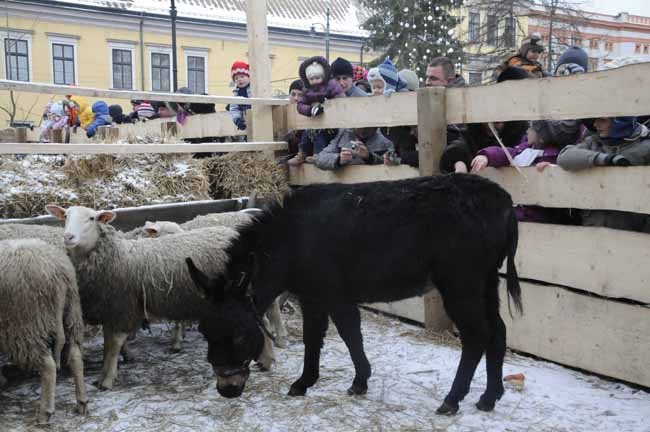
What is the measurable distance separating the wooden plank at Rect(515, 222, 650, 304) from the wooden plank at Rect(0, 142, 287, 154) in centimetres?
336

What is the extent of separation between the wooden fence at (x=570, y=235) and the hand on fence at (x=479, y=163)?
0.66 ft

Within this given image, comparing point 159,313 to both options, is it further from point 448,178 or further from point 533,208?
point 533,208

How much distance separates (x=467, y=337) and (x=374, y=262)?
76 centimetres

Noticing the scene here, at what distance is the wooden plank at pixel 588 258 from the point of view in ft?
14.4

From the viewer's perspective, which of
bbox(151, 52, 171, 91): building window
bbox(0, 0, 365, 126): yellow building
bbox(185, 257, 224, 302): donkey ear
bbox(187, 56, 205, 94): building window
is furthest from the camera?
bbox(187, 56, 205, 94): building window

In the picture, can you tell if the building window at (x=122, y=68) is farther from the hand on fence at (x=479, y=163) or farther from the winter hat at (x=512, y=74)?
the hand on fence at (x=479, y=163)

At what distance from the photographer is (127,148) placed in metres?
6.27

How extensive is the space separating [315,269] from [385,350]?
1.56m

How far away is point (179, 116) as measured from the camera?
970 cm

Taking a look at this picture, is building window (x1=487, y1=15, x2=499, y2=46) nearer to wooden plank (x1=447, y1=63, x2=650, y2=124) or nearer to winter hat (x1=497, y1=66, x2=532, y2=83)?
winter hat (x1=497, y1=66, x2=532, y2=83)

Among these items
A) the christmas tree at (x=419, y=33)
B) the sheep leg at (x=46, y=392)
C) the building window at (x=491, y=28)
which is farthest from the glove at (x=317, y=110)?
the christmas tree at (x=419, y=33)

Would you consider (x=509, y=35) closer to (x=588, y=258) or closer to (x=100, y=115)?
(x=100, y=115)

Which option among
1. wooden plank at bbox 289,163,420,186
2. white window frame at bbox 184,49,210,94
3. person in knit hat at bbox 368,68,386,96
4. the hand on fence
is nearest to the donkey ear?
the hand on fence

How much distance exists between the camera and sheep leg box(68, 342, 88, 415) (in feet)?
14.2
